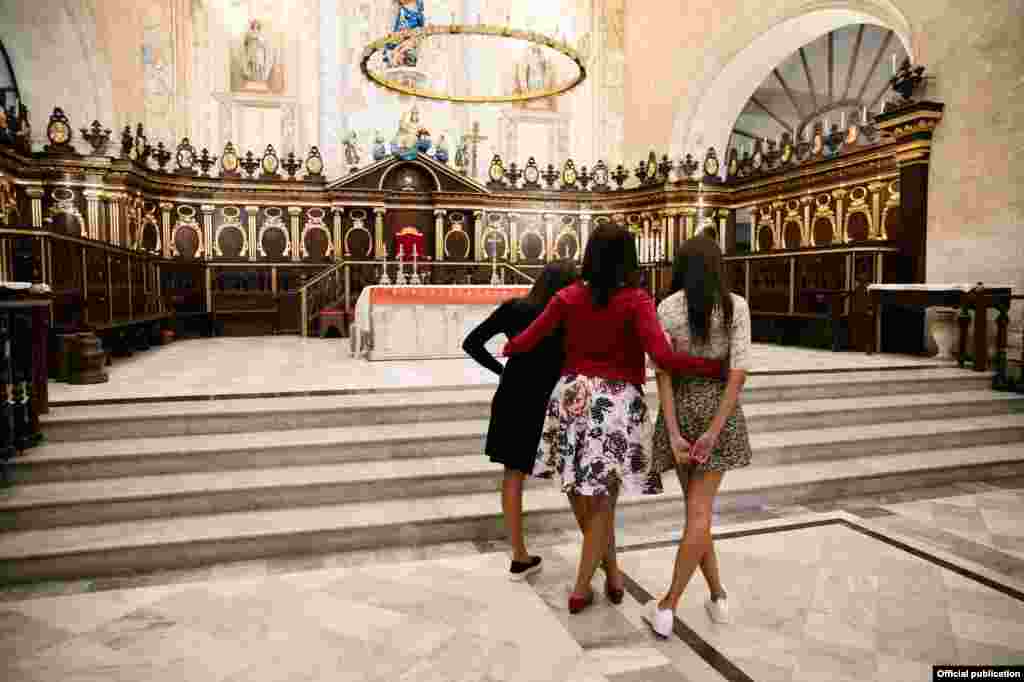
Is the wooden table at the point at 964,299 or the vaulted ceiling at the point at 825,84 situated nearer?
the wooden table at the point at 964,299

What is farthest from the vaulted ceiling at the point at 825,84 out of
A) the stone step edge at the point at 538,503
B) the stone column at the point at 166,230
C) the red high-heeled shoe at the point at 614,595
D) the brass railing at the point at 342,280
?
the stone column at the point at 166,230

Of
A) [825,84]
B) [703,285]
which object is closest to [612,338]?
[703,285]

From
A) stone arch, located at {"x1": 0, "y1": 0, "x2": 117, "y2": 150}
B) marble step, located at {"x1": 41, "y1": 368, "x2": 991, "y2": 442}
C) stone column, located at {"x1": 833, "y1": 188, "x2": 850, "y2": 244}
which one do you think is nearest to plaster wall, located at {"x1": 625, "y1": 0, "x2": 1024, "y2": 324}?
stone column, located at {"x1": 833, "y1": 188, "x2": 850, "y2": 244}

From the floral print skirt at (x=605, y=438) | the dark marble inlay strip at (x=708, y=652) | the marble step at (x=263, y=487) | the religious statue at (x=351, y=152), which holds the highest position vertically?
the religious statue at (x=351, y=152)

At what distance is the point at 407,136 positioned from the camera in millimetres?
13844

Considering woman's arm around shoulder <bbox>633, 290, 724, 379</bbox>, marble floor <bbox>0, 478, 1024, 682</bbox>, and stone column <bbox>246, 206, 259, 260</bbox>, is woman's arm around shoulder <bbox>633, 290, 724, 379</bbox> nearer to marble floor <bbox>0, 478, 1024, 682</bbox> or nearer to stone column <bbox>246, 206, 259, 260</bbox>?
marble floor <bbox>0, 478, 1024, 682</bbox>

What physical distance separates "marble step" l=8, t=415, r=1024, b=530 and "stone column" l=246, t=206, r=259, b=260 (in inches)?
375

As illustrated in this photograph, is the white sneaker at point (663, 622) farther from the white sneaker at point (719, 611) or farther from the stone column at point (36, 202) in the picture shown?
the stone column at point (36, 202)

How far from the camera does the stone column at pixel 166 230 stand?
12.4m

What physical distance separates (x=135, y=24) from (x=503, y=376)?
521 inches

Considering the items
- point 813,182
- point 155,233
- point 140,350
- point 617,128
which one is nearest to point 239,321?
point 155,233

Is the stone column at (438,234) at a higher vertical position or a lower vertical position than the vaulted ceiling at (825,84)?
lower

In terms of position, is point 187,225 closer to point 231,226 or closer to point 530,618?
point 231,226

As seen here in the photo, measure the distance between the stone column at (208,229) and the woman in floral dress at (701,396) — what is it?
12153 millimetres
